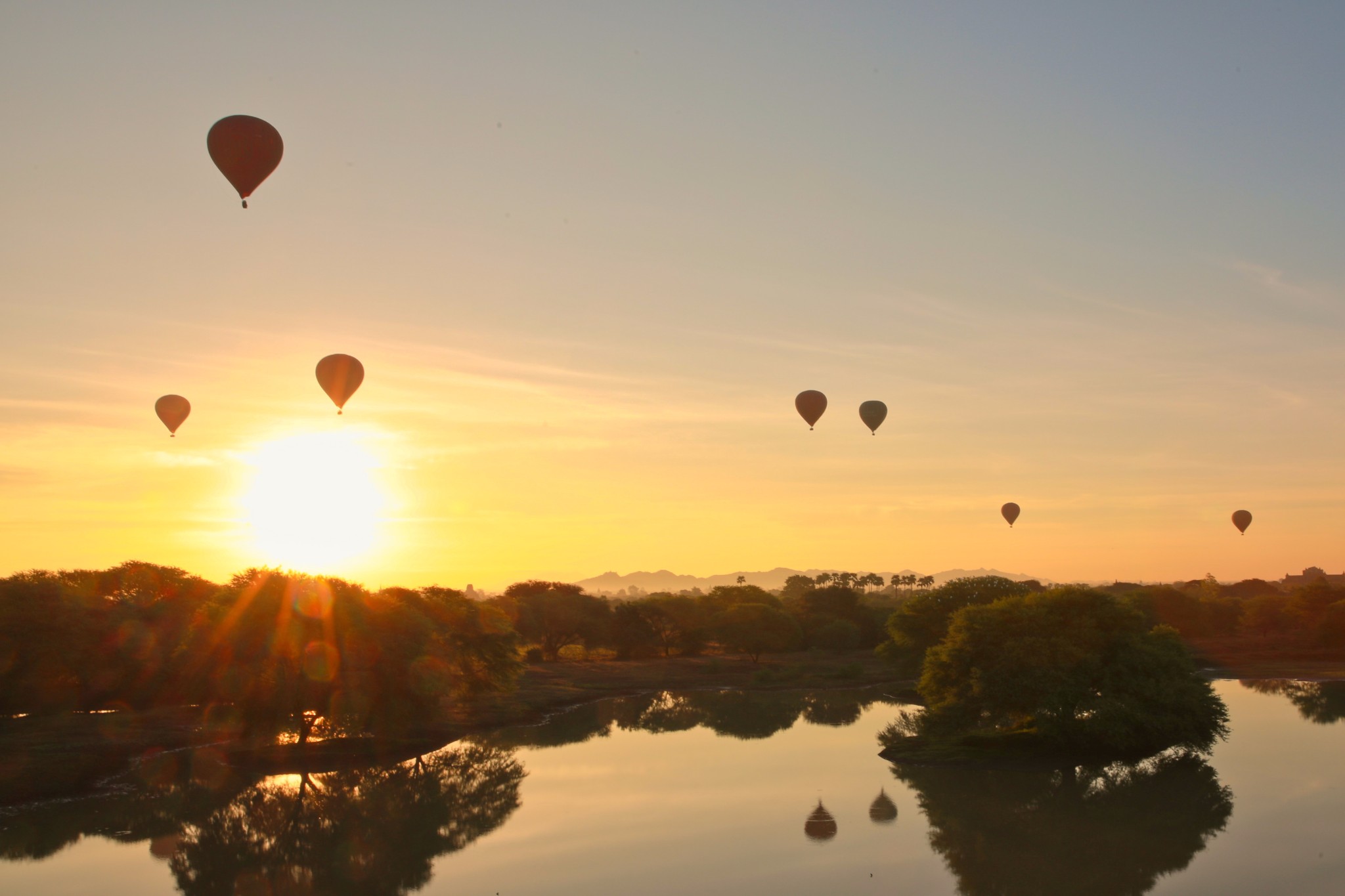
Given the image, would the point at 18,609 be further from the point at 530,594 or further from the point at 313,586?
the point at 530,594

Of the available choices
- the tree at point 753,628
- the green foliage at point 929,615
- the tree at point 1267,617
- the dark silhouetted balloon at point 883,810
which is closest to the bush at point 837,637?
the tree at point 753,628

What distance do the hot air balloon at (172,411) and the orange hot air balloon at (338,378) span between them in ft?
36.8

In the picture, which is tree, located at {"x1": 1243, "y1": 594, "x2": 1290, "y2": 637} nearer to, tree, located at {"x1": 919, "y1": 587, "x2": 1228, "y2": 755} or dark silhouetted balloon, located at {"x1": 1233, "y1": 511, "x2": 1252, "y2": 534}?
dark silhouetted balloon, located at {"x1": 1233, "y1": 511, "x2": 1252, "y2": 534}

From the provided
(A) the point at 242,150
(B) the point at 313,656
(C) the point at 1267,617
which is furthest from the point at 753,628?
(A) the point at 242,150

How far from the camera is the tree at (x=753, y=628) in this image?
9150 centimetres

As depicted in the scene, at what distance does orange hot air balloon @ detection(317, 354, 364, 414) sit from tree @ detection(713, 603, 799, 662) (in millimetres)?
53511

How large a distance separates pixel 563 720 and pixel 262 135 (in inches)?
1489

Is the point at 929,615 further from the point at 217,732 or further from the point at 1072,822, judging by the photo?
the point at 217,732

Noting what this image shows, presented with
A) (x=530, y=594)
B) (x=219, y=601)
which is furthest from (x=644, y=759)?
(x=530, y=594)

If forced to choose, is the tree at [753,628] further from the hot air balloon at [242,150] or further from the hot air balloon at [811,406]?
the hot air balloon at [242,150]

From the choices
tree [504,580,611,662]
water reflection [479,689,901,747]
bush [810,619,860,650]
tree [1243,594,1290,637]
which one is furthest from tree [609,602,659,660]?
tree [1243,594,1290,637]

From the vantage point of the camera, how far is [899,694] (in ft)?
231

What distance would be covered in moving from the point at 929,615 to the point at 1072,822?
97.9ft

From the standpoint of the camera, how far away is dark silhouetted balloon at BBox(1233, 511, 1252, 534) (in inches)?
4218
